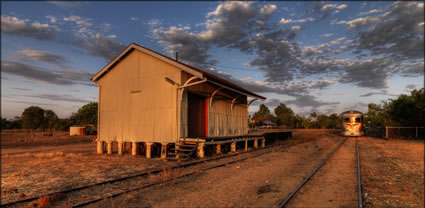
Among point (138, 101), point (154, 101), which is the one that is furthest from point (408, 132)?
point (138, 101)

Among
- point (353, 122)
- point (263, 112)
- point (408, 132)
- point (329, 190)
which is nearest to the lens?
point (329, 190)

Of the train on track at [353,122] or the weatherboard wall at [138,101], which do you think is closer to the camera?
the weatherboard wall at [138,101]

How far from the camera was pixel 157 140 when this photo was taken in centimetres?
1373

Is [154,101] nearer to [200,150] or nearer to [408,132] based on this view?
[200,150]

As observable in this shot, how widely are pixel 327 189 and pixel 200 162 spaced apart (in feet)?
19.8

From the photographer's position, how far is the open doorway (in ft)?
49.5

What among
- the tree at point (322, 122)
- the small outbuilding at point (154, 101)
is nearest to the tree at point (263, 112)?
the tree at point (322, 122)

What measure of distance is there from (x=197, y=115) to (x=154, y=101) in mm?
3046

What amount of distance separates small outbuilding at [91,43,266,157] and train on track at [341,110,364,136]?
70.0ft

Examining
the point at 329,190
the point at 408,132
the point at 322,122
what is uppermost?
the point at 322,122

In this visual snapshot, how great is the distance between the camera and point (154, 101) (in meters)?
14.0

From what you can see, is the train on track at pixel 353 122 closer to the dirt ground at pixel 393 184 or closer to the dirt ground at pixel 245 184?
the dirt ground at pixel 393 184

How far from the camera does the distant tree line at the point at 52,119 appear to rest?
3563 centimetres

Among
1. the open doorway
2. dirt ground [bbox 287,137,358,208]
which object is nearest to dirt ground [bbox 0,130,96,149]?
the open doorway
